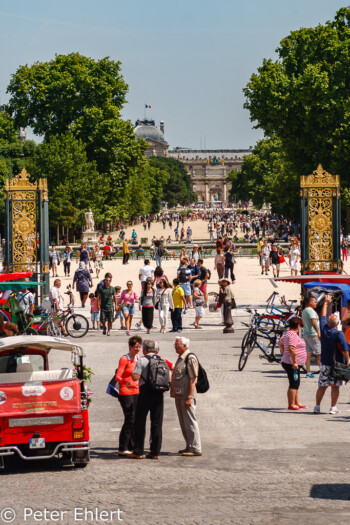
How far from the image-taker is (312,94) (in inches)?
1951

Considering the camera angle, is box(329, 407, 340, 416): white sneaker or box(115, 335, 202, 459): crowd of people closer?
box(115, 335, 202, 459): crowd of people

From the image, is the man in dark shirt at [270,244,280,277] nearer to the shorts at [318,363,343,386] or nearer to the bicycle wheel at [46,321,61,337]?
the bicycle wheel at [46,321,61,337]

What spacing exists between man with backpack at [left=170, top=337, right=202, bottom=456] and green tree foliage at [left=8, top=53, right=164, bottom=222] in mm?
52411

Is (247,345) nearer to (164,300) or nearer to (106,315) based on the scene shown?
(164,300)

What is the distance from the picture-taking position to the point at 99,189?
66.9 m

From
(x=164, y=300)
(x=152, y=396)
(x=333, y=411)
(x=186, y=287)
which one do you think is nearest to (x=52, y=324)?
(x=164, y=300)

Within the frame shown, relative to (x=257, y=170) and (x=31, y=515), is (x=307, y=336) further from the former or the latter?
(x=257, y=170)

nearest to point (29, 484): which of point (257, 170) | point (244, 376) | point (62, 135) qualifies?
point (244, 376)

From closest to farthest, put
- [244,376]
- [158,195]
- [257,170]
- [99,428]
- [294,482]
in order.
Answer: [294,482]
[99,428]
[244,376]
[257,170]
[158,195]

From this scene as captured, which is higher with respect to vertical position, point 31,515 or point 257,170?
point 257,170

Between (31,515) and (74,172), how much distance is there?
57016mm

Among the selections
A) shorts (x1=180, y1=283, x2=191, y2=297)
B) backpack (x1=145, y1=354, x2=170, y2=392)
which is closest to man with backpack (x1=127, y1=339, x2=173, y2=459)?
backpack (x1=145, y1=354, x2=170, y2=392)

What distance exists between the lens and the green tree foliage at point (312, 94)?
49594 mm

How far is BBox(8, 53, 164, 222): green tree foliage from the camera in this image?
64938 mm
